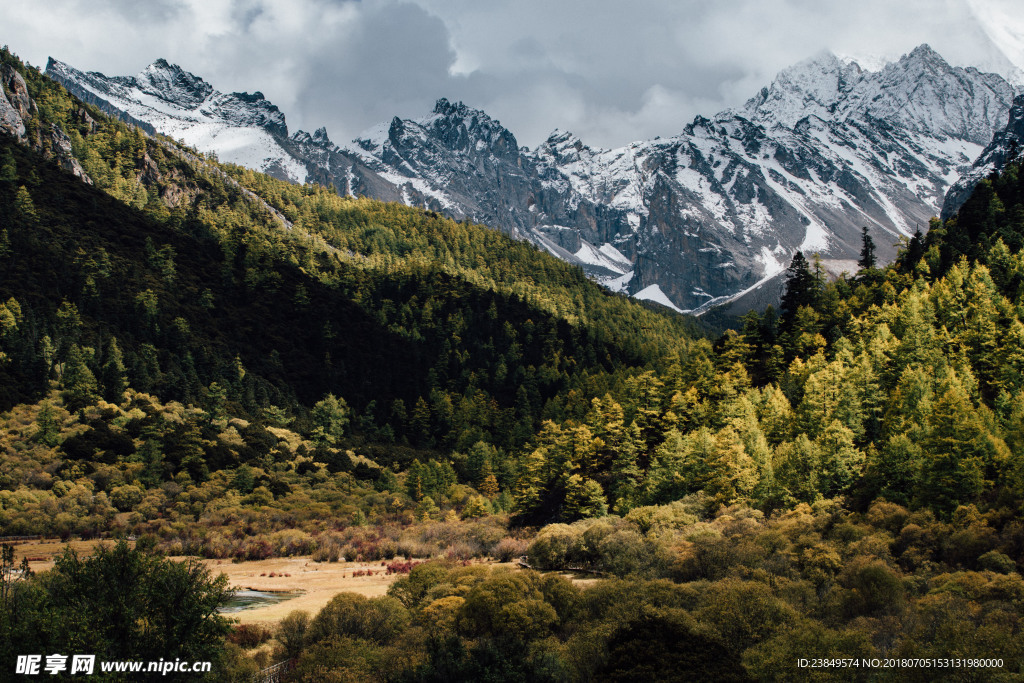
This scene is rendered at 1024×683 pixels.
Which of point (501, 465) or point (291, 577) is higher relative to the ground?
point (501, 465)

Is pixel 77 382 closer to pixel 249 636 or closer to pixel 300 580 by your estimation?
pixel 300 580

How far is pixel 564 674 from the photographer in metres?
36.7

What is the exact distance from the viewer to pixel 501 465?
139 m

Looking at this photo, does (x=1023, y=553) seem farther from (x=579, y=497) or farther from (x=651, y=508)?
(x=579, y=497)

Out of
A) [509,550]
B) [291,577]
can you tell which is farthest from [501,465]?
[291,577]

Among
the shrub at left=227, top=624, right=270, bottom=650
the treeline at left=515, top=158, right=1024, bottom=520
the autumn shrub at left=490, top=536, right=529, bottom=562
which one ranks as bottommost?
the shrub at left=227, top=624, right=270, bottom=650

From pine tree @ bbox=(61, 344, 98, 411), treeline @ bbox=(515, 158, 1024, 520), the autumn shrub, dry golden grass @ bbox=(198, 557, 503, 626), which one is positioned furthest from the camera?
pine tree @ bbox=(61, 344, 98, 411)

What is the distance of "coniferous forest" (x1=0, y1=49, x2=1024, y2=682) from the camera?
121 feet

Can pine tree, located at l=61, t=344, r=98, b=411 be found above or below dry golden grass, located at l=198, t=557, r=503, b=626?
above

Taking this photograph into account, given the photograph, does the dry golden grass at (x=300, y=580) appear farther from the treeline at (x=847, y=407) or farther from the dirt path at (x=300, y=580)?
the treeline at (x=847, y=407)

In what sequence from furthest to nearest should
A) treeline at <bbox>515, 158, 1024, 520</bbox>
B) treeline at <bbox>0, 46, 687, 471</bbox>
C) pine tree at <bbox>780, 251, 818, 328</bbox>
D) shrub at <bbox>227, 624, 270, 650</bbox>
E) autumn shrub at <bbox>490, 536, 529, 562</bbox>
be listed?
treeline at <bbox>0, 46, 687, 471</bbox> → pine tree at <bbox>780, 251, 818, 328</bbox> → autumn shrub at <bbox>490, 536, 529, 562</bbox> → treeline at <bbox>515, 158, 1024, 520</bbox> → shrub at <bbox>227, 624, 270, 650</bbox>

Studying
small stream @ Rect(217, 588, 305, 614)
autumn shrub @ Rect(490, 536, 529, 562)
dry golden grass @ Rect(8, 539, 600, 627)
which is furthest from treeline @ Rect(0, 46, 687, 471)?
small stream @ Rect(217, 588, 305, 614)

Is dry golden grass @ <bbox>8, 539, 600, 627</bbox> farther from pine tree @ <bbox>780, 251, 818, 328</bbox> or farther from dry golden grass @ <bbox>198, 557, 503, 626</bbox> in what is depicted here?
pine tree @ <bbox>780, 251, 818, 328</bbox>

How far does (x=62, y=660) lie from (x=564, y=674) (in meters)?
22.4
